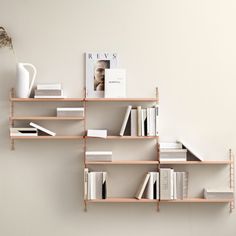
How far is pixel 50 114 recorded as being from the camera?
3.52m

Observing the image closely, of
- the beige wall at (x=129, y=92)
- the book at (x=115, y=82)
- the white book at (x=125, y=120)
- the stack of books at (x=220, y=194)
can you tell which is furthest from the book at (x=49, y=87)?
the stack of books at (x=220, y=194)

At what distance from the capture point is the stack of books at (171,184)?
3.38 meters

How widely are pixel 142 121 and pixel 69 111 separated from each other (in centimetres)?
55

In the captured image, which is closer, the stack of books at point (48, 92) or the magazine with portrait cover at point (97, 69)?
the stack of books at point (48, 92)

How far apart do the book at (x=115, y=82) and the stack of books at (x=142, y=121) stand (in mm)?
146

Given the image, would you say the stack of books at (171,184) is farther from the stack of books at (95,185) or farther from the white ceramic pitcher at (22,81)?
the white ceramic pitcher at (22,81)

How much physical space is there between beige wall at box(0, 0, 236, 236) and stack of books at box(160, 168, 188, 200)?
16cm

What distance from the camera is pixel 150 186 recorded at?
134 inches

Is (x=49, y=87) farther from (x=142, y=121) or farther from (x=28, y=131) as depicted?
(x=142, y=121)

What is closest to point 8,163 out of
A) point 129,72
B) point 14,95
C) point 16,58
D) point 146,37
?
point 14,95

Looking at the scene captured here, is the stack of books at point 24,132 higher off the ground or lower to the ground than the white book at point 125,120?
lower

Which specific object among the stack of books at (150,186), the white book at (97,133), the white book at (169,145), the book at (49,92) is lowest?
the stack of books at (150,186)

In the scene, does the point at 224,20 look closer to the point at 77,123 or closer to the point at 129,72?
the point at 129,72

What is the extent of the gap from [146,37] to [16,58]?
1013 mm
